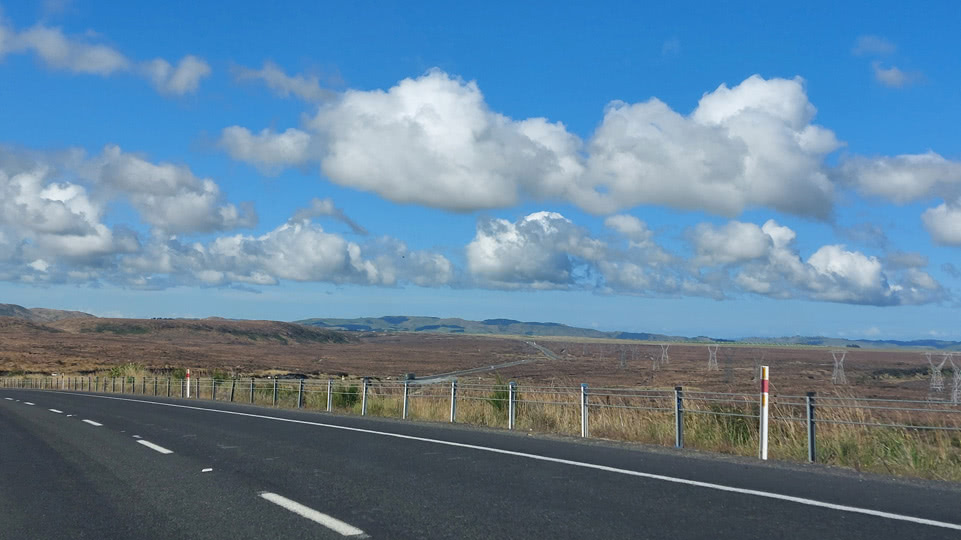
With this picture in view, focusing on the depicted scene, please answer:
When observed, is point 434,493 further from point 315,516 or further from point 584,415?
point 584,415

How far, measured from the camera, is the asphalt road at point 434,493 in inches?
269

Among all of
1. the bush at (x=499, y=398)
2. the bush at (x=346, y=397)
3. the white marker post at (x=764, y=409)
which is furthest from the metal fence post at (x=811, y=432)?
the bush at (x=346, y=397)

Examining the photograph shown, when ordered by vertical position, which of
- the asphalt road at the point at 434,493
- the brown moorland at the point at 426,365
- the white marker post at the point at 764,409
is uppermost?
the white marker post at the point at 764,409

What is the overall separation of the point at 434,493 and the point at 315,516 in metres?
1.57

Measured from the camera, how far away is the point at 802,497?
8195 millimetres

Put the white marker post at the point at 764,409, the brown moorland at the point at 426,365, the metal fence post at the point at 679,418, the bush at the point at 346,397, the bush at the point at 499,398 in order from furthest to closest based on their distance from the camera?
the brown moorland at the point at 426,365 → the bush at the point at 346,397 → the bush at the point at 499,398 → the metal fence post at the point at 679,418 → the white marker post at the point at 764,409

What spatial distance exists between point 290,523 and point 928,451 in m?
9.17

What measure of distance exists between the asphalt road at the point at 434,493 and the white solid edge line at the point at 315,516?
2 cm

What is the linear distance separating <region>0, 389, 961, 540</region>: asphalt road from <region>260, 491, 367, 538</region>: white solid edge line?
18mm

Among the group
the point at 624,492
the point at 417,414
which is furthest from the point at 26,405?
the point at 624,492

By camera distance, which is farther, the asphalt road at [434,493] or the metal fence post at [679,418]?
the metal fence post at [679,418]

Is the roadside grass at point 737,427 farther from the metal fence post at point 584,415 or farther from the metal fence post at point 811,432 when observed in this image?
the metal fence post at point 584,415

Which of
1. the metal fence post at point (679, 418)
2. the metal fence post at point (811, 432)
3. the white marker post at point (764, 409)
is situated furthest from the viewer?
the metal fence post at point (679, 418)

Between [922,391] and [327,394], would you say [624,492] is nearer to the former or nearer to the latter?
[327,394]
